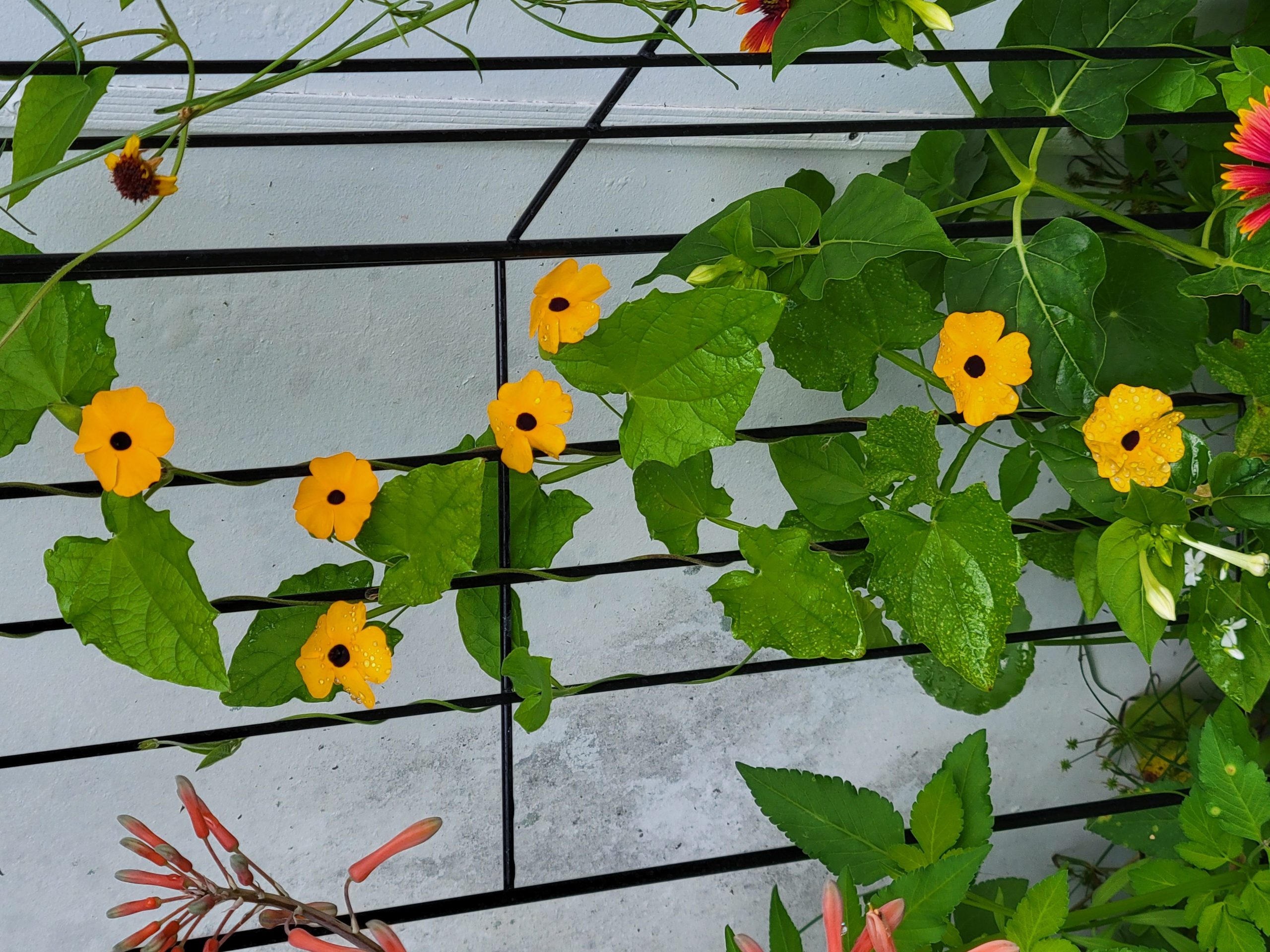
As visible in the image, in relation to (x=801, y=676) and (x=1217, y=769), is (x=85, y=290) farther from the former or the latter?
(x=801, y=676)

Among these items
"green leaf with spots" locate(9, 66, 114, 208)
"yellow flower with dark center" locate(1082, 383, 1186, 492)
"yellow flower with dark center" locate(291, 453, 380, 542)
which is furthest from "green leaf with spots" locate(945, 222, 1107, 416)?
"green leaf with spots" locate(9, 66, 114, 208)

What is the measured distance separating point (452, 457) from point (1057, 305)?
367mm

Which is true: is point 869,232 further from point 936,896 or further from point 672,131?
point 936,896

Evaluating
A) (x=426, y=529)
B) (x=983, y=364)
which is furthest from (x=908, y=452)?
(x=426, y=529)

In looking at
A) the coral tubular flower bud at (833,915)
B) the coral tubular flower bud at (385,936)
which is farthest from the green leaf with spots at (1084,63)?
the coral tubular flower bud at (385,936)

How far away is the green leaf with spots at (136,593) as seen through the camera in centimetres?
43

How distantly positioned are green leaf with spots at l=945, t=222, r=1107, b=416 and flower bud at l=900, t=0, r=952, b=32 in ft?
0.47

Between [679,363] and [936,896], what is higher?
[679,363]

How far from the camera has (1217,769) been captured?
67 centimetres

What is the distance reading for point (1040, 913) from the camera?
620 millimetres

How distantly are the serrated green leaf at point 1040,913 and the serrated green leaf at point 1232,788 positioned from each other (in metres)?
0.14

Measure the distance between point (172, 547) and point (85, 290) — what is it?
0.13 meters

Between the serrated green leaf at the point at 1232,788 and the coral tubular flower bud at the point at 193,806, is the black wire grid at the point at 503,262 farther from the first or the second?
the serrated green leaf at the point at 1232,788

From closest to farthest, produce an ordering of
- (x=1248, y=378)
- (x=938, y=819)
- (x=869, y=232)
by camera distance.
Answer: (x=869, y=232)
(x=1248, y=378)
(x=938, y=819)
